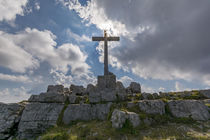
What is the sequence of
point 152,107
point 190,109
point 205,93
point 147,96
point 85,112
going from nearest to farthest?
point 190,109, point 152,107, point 85,112, point 147,96, point 205,93

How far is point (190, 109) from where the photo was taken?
13.1m

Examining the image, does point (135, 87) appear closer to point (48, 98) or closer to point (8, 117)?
point (48, 98)

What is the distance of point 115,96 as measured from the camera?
1533 centimetres

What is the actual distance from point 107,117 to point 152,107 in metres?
5.66

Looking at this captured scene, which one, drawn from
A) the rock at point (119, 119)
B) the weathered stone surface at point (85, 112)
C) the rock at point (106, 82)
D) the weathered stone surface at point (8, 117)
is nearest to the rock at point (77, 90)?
the rock at point (106, 82)

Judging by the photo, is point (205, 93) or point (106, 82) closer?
point (205, 93)

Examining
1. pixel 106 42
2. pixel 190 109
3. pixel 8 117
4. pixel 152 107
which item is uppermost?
pixel 106 42

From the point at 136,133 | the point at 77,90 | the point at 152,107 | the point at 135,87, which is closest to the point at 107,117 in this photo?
the point at 136,133

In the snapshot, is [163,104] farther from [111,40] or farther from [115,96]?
[111,40]

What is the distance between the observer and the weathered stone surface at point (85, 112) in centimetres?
1365

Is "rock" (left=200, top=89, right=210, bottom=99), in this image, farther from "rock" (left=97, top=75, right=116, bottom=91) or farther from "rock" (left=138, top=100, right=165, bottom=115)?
"rock" (left=97, top=75, right=116, bottom=91)

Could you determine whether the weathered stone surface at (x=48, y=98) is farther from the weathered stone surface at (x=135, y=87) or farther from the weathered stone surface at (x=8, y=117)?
the weathered stone surface at (x=135, y=87)

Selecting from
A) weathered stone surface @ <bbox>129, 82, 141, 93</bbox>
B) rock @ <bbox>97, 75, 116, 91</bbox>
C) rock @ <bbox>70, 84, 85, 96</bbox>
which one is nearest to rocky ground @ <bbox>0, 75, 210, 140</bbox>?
rock @ <bbox>97, 75, 116, 91</bbox>

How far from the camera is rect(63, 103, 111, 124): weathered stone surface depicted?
44.8 feet
